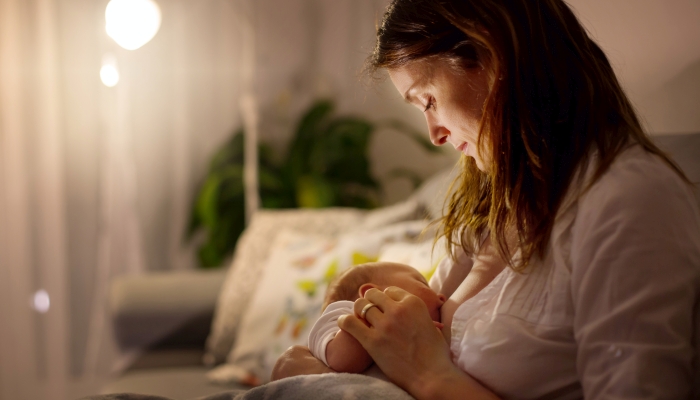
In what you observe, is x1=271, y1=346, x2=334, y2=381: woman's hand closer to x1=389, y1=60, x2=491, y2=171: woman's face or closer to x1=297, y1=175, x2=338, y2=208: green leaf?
x1=389, y1=60, x2=491, y2=171: woman's face

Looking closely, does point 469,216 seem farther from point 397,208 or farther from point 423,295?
point 397,208

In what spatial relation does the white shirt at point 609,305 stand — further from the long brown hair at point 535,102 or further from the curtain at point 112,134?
the curtain at point 112,134

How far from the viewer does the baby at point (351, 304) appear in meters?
0.93

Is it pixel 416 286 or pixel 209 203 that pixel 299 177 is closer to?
pixel 209 203

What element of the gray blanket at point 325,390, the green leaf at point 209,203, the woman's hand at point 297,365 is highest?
the gray blanket at point 325,390

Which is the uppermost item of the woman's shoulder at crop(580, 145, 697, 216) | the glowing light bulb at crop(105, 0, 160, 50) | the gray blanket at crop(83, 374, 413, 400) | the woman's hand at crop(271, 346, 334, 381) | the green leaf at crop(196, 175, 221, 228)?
the glowing light bulb at crop(105, 0, 160, 50)

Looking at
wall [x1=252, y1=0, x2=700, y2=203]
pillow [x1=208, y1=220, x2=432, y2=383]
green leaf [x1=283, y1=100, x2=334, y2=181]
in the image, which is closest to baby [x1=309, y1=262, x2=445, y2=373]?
pillow [x1=208, y1=220, x2=432, y2=383]

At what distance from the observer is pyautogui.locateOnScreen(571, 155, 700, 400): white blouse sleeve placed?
653mm

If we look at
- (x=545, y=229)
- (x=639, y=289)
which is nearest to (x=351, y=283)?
(x=545, y=229)

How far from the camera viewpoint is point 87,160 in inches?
115

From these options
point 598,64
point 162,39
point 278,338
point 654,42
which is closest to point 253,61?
point 162,39

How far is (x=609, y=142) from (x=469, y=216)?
1.04 ft

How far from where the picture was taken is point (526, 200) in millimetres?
826

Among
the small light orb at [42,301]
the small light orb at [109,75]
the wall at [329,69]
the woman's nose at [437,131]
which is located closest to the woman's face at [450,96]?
the woman's nose at [437,131]
